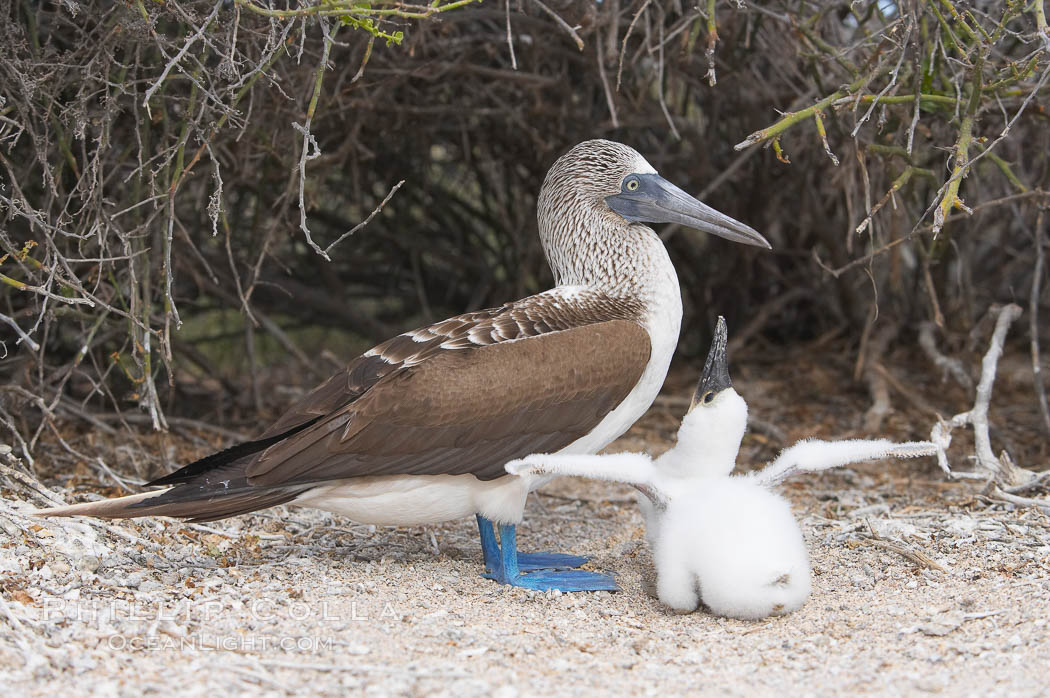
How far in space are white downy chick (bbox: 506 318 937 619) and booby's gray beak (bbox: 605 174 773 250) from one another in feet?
1.98

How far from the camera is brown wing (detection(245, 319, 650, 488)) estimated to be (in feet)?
11.1

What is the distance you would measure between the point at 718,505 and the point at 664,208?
1.24 meters

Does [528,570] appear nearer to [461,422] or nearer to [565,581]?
[565,581]

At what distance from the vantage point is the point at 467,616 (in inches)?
124

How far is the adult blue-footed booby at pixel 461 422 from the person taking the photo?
3377 millimetres

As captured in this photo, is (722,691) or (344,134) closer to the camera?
(722,691)

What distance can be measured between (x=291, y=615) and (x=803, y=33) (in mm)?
2807

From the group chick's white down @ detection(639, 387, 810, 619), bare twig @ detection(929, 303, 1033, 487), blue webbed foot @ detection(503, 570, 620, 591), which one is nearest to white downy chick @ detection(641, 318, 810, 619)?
chick's white down @ detection(639, 387, 810, 619)

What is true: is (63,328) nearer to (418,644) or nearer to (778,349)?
(418,644)

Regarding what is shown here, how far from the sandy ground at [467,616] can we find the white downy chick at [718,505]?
11cm

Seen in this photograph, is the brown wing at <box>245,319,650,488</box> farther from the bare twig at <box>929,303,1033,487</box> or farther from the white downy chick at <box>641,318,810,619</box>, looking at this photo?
the bare twig at <box>929,303,1033,487</box>

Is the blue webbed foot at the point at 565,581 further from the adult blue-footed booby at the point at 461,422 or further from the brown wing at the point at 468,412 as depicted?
the brown wing at the point at 468,412

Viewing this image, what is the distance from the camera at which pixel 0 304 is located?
475cm

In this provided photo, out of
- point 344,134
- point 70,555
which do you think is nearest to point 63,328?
point 344,134
